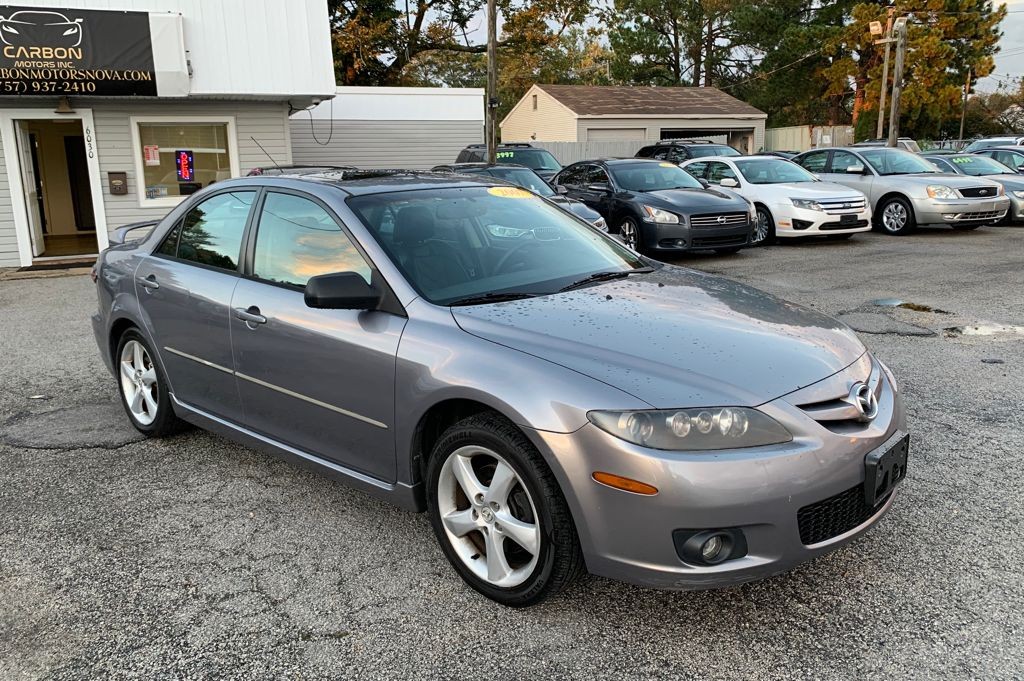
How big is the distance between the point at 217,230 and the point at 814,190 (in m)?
11.5

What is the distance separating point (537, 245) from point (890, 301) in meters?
6.01

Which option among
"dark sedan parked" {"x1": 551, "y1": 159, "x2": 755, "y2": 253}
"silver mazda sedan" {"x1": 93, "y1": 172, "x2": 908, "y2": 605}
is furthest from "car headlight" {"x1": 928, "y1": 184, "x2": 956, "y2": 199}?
"silver mazda sedan" {"x1": 93, "y1": 172, "x2": 908, "y2": 605}

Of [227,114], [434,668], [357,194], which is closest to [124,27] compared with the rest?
[227,114]

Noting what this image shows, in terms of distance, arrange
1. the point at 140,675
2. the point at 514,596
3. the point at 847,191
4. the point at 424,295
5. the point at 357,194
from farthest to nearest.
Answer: the point at 847,191
the point at 357,194
the point at 424,295
the point at 514,596
the point at 140,675

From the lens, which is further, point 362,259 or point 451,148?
point 451,148

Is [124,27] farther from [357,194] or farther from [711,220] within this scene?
[357,194]

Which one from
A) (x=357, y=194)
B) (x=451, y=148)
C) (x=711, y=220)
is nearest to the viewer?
(x=357, y=194)

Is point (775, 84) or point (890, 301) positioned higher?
point (775, 84)

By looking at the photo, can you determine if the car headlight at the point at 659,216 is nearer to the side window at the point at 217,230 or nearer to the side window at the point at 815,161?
the side window at the point at 815,161

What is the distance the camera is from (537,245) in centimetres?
395

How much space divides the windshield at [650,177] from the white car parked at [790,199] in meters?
1.17

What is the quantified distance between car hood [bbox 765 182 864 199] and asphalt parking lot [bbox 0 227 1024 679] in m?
8.91

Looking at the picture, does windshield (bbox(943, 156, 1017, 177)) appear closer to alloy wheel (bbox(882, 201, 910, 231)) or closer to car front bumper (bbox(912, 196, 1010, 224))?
car front bumper (bbox(912, 196, 1010, 224))

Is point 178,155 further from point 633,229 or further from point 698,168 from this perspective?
point 698,168
